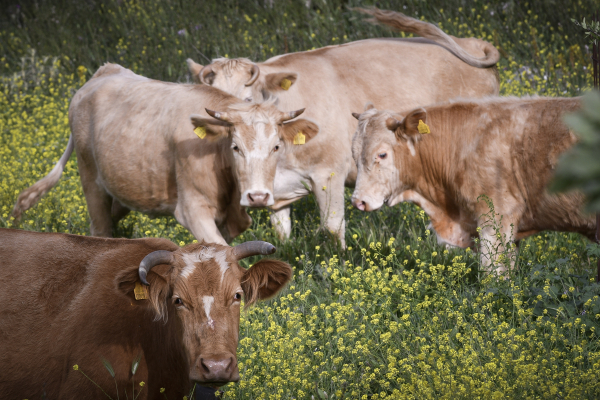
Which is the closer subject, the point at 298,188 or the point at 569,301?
the point at 569,301

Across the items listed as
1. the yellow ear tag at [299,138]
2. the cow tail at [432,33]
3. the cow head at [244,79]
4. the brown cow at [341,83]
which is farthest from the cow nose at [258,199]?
the cow tail at [432,33]

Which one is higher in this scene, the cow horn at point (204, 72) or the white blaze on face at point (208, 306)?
the white blaze on face at point (208, 306)

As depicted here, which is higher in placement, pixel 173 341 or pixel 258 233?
pixel 173 341

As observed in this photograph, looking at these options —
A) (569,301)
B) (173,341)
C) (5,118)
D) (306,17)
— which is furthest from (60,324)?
(306,17)

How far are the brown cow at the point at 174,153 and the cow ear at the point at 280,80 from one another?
89cm

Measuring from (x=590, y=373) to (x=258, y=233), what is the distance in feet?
14.2

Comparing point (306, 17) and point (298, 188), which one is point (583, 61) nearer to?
point (306, 17)

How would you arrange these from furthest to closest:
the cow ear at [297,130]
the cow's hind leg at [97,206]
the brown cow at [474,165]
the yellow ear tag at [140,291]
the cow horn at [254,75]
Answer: the cow horn at [254,75] → the cow's hind leg at [97,206] → the cow ear at [297,130] → the brown cow at [474,165] → the yellow ear tag at [140,291]

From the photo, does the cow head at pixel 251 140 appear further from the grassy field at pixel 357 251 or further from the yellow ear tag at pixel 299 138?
the grassy field at pixel 357 251

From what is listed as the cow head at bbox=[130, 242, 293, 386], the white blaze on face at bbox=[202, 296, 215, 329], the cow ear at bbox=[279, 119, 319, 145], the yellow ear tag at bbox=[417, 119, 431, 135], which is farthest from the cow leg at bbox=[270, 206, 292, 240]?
the white blaze on face at bbox=[202, 296, 215, 329]

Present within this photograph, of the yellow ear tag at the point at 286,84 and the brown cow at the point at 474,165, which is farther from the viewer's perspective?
the yellow ear tag at the point at 286,84

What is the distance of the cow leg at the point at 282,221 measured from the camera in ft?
23.3

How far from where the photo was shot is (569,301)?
4398 mm

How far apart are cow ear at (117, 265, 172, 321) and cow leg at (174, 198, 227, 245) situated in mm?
2297
